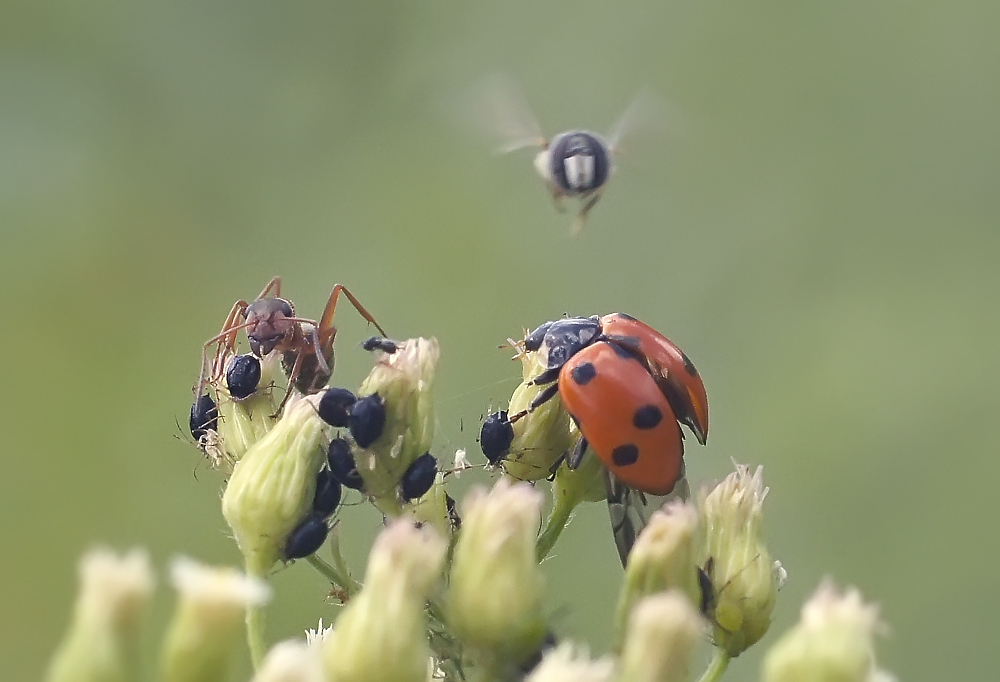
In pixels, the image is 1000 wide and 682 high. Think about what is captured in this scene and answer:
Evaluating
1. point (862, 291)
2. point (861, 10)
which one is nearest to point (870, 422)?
point (862, 291)

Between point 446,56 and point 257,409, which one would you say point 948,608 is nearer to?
point 257,409

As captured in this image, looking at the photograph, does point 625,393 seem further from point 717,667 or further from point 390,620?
point 390,620

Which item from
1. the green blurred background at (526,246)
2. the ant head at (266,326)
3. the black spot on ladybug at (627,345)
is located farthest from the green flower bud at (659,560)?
the green blurred background at (526,246)

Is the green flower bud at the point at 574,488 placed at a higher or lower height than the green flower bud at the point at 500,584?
higher

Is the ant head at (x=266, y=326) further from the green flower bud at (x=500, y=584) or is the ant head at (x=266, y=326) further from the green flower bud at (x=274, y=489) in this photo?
the green flower bud at (x=500, y=584)

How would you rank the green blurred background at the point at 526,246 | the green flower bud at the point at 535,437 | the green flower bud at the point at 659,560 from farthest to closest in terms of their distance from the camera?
the green blurred background at the point at 526,246, the green flower bud at the point at 535,437, the green flower bud at the point at 659,560

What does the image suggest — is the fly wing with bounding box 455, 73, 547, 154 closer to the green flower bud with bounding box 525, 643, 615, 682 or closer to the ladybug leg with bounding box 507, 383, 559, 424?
the ladybug leg with bounding box 507, 383, 559, 424

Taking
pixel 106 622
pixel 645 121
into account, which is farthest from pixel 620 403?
pixel 645 121

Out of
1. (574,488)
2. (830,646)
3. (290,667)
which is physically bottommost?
(290,667)
